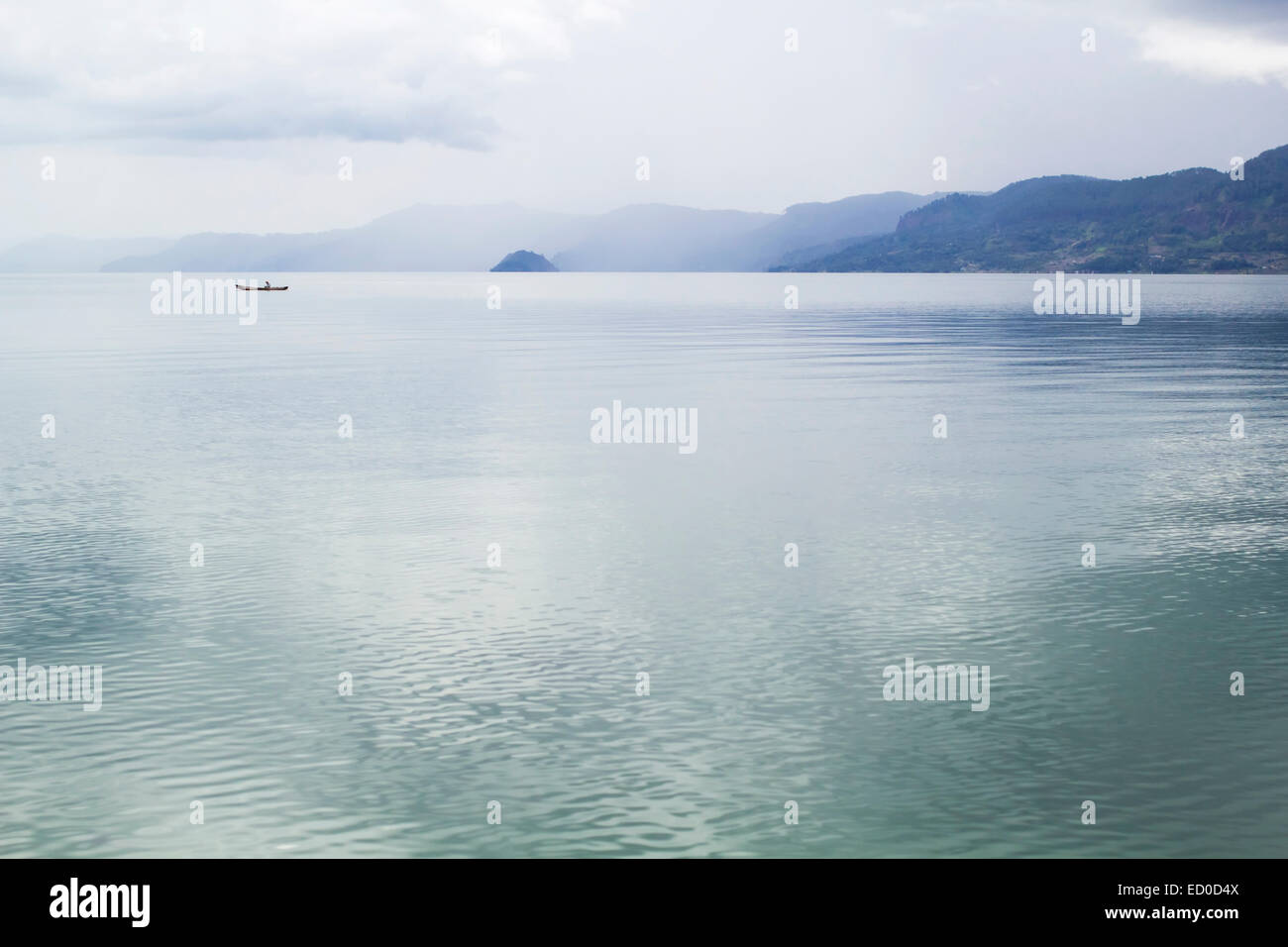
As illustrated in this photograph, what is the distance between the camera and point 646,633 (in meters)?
31.1

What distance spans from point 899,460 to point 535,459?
1463cm

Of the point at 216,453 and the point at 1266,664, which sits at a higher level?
the point at 216,453

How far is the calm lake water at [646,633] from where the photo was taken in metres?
21.3

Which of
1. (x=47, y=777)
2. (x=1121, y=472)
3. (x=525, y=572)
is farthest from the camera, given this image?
(x=1121, y=472)

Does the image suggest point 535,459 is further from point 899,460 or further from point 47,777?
point 47,777

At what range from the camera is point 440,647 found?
2958cm

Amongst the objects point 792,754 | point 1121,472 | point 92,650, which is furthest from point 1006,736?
point 1121,472

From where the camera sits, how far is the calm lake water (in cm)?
2131
